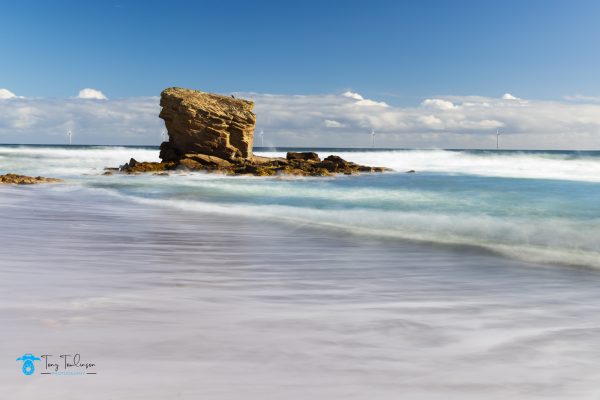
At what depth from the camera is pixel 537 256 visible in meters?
8.33

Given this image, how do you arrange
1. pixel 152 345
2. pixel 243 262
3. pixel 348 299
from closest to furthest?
pixel 152 345
pixel 348 299
pixel 243 262

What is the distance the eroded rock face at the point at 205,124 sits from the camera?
37.8 meters

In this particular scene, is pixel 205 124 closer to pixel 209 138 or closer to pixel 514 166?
pixel 209 138

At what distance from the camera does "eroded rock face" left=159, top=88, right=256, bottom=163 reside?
37781 mm

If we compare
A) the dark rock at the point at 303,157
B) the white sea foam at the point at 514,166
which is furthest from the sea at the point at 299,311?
the dark rock at the point at 303,157

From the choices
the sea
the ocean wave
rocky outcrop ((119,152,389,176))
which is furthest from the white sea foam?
the sea

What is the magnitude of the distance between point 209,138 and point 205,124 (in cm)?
122

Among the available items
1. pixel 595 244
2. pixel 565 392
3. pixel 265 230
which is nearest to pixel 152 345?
pixel 565 392

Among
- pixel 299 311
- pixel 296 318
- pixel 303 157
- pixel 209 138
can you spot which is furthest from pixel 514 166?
pixel 296 318

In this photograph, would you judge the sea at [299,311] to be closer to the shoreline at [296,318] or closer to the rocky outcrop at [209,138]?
the shoreline at [296,318]

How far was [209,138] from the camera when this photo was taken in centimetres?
3859

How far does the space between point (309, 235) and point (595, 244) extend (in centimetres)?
490

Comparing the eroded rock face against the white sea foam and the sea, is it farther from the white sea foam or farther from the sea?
the sea

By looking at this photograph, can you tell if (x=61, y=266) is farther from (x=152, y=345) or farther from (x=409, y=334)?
(x=409, y=334)
